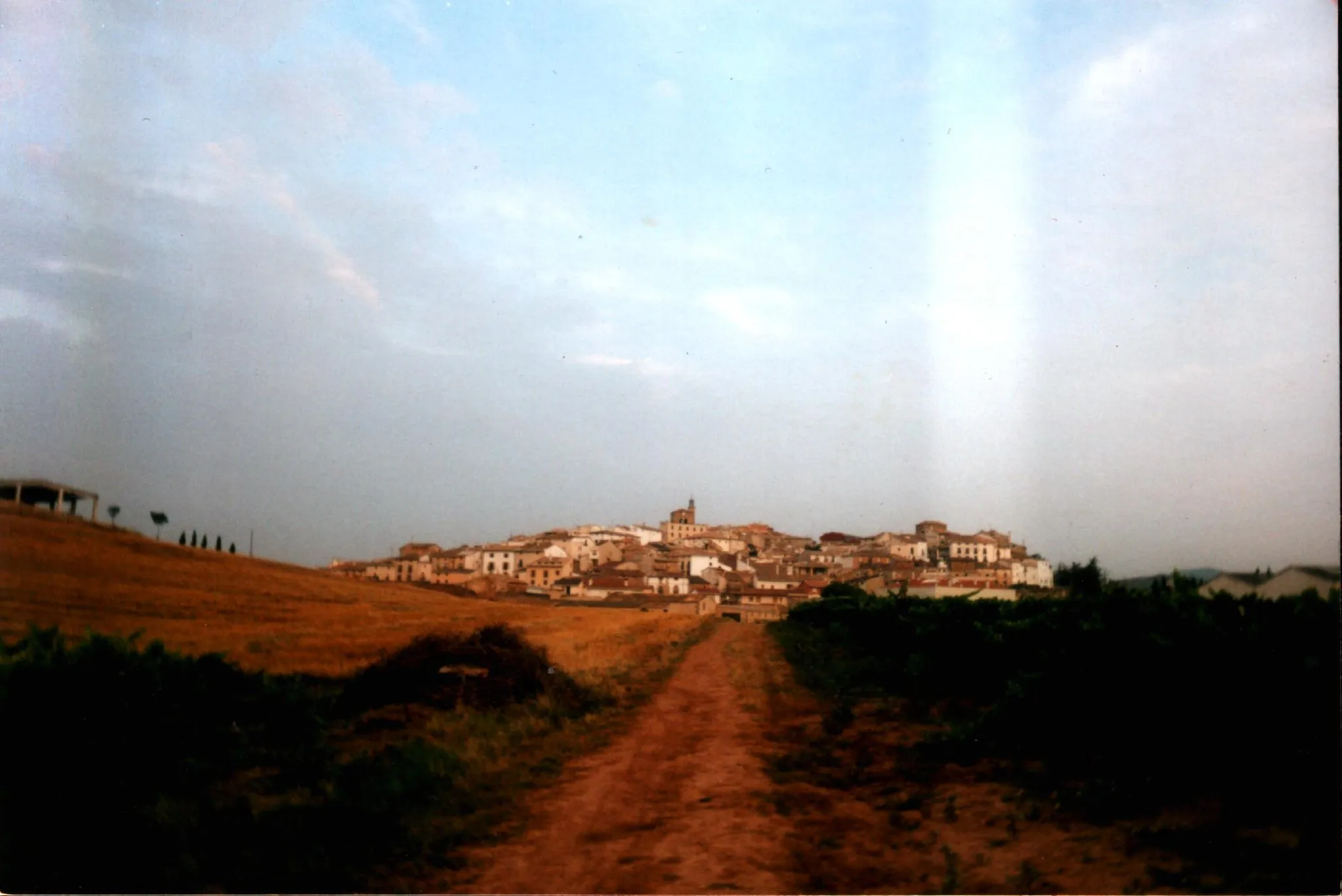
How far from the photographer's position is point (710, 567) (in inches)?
1077

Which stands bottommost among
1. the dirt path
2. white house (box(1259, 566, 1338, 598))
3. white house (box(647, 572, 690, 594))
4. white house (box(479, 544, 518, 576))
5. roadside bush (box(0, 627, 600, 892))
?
the dirt path

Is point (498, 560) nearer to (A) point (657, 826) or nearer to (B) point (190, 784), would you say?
(B) point (190, 784)

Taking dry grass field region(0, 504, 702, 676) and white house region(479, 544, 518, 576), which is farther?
white house region(479, 544, 518, 576)

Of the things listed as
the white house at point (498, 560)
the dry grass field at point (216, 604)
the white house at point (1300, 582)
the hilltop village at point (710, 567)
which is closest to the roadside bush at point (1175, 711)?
the white house at point (1300, 582)

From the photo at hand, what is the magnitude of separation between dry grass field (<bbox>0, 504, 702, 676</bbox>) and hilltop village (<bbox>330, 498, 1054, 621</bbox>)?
156 cm

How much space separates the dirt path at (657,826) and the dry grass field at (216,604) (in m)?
4.29

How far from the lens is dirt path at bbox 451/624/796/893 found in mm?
4938

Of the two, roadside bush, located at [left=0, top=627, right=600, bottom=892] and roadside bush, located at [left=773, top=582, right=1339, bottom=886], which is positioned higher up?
roadside bush, located at [left=773, top=582, right=1339, bottom=886]

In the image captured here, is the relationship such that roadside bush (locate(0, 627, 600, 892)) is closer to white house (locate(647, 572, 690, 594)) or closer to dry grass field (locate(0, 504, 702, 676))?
dry grass field (locate(0, 504, 702, 676))

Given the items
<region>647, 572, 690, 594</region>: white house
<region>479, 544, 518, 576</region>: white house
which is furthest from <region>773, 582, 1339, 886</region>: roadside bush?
<region>647, 572, 690, 594</region>: white house

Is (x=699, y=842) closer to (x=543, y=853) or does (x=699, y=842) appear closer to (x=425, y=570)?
(x=543, y=853)

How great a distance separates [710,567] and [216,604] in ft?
57.4

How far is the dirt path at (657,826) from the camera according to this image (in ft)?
16.2

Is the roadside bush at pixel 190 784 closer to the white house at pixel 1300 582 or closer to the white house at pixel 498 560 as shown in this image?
the white house at pixel 1300 582
